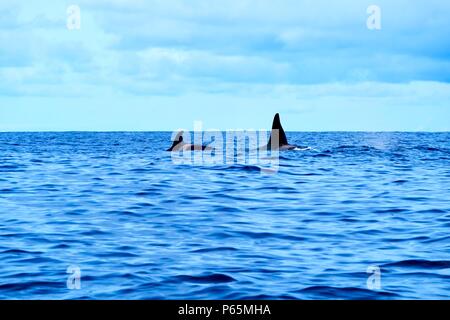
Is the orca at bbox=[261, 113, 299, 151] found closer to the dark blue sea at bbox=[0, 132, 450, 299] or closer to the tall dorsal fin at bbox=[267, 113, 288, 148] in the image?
the tall dorsal fin at bbox=[267, 113, 288, 148]

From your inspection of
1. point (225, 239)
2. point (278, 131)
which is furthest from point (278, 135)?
point (225, 239)

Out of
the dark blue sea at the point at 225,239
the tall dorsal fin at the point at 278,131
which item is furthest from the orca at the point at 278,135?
the dark blue sea at the point at 225,239

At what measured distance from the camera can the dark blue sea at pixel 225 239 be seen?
9.62 m

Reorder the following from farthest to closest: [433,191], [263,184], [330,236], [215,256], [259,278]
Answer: [263,184] → [433,191] → [330,236] → [215,256] → [259,278]

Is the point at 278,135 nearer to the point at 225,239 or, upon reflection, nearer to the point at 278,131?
the point at 278,131

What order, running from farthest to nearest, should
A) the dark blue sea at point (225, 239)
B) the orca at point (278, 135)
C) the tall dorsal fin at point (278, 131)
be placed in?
1. the orca at point (278, 135)
2. the tall dorsal fin at point (278, 131)
3. the dark blue sea at point (225, 239)

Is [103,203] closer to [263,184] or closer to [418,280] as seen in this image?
[263,184]

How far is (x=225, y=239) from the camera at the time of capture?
43.5 ft

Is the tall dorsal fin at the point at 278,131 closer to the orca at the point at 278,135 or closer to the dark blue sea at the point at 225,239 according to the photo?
the orca at the point at 278,135

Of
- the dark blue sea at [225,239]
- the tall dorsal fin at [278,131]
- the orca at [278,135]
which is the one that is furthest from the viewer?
the orca at [278,135]

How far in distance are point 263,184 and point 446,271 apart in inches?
544

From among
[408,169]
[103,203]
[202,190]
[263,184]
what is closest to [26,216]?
[103,203]

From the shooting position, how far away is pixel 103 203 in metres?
18.8

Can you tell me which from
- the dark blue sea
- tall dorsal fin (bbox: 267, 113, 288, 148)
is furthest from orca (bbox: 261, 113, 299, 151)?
the dark blue sea
